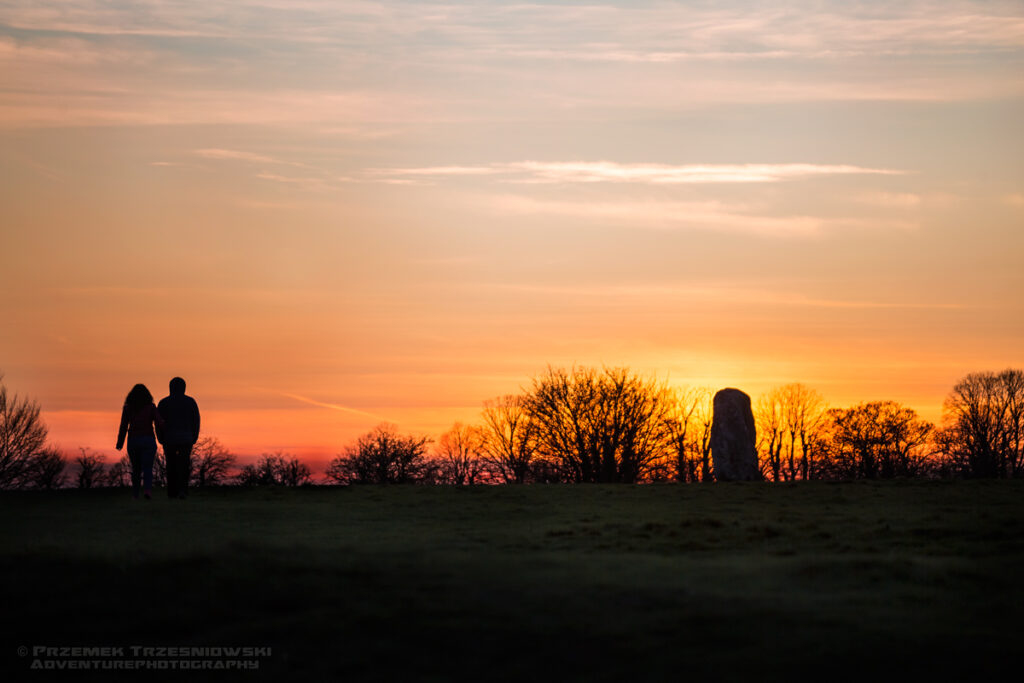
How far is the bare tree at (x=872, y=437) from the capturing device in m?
87.7

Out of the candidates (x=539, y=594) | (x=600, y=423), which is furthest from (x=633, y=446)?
(x=539, y=594)

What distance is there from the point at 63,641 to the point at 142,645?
97 cm

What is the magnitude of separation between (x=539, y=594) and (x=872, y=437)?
85.4 metres

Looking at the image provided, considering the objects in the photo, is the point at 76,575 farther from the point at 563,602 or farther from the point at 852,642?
the point at 852,642

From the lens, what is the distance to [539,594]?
11641 mm

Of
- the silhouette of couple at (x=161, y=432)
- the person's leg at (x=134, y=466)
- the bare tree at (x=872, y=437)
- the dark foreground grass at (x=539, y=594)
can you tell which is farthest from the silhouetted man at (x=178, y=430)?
the bare tree at (x=872, y=437)

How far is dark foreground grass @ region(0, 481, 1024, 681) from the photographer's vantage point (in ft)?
32.3

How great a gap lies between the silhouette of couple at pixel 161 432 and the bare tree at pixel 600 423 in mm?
31156

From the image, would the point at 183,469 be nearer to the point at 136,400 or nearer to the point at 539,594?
the point at 136,400

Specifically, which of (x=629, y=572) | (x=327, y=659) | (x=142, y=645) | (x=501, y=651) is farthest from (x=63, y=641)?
(x=629, y=572)

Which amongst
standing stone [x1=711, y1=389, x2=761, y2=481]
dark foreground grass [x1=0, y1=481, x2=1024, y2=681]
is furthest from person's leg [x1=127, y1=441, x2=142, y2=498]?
standing stone [x1=711, y1=389, x2=761, y2=481]

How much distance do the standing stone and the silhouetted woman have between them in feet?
59.0

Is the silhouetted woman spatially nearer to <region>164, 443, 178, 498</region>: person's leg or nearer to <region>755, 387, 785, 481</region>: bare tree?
<region>164, 443, 178, 498</region>: person's leg

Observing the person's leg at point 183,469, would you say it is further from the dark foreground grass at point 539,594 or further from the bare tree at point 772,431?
the bare tree at point 772,431
